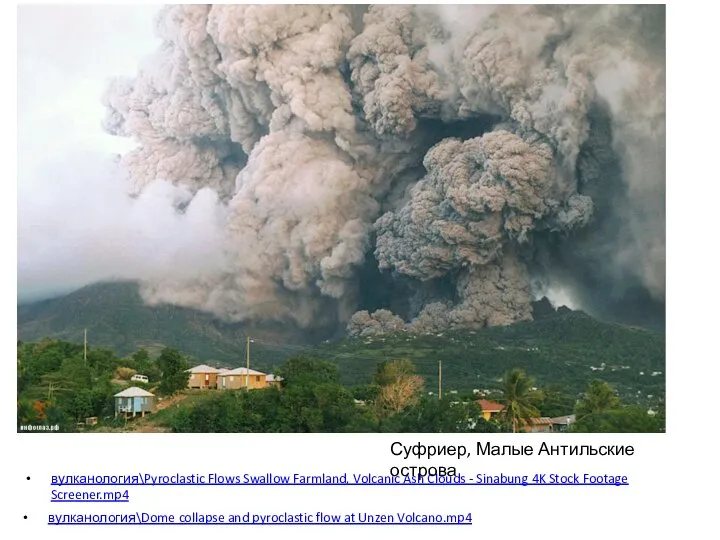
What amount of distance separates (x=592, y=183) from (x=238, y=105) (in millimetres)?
7021

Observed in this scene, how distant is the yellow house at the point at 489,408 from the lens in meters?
24.2

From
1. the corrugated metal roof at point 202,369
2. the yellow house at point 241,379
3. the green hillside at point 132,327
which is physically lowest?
the yellow house at point 241,379

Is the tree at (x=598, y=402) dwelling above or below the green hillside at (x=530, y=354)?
below

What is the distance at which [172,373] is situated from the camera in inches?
1017

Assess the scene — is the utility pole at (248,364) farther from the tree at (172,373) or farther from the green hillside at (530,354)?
the green hillside at (530,354)

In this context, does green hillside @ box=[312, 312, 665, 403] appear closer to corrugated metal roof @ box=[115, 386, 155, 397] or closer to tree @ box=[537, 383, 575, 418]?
tree @ box=[537, 383, 575, 418]

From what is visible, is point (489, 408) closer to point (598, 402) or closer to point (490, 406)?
point (490, 406)

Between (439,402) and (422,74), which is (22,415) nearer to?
(439,402)

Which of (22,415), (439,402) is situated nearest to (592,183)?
(439,402)

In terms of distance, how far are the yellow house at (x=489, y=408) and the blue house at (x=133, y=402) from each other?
196 inches

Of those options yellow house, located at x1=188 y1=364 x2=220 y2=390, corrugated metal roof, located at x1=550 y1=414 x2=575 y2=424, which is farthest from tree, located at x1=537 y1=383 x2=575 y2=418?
yellow house, located at x1=188 y1=364 x2=220 y2=390

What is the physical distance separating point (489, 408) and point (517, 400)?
103cm

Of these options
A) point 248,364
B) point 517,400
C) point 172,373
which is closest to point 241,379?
point 172,373

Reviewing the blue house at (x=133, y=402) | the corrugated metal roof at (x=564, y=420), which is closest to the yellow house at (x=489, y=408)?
the corrugated metal roof at (x=564, y=420)
